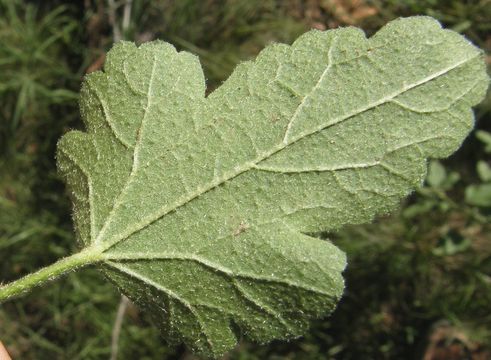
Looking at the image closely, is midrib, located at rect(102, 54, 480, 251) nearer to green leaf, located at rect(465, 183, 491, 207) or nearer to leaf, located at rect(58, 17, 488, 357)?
leaf, located at rect(58, 17, 488, 357)

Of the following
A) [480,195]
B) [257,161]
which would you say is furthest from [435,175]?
[257,161]

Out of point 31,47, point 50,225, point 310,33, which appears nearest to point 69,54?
point 31,47

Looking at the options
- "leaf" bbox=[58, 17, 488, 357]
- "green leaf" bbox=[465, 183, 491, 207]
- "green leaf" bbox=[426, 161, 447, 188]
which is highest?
"leaf" bbox=[58, 17, 488, 357]

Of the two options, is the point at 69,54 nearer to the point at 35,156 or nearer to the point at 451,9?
the point at 35,156

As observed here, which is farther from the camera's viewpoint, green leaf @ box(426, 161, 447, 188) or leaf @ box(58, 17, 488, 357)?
green leaf @ box(426, 161, 447, 188)

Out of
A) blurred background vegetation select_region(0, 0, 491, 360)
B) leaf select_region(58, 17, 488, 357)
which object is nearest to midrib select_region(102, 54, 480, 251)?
leaf select_region(58, 17, 488, 357)

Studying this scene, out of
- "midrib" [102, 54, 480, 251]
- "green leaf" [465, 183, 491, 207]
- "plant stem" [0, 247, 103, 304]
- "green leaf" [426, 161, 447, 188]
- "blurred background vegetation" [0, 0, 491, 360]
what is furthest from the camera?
"blurred background vegetation" [0, 0, 491, 360]

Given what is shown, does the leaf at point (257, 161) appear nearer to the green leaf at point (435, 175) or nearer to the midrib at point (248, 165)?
the midrib at point (248, 165)

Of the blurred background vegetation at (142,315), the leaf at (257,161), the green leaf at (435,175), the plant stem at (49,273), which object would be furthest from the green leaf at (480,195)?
the plant stem at (49,273)
